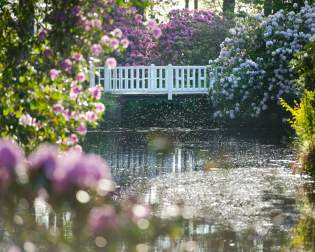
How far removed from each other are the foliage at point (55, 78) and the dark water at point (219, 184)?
117 cm

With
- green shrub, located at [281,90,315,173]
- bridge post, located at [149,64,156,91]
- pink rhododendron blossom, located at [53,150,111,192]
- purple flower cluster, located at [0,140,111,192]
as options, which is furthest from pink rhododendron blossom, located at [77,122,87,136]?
bridge post, located at [149,64,156,91]

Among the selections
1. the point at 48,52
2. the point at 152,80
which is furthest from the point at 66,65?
the point at 152,80

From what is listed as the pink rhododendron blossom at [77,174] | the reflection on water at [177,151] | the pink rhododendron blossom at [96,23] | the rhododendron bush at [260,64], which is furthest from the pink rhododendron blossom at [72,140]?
the rhododendron bush at [260,64]

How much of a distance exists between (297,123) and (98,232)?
34.0ft

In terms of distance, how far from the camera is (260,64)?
22.7 meters

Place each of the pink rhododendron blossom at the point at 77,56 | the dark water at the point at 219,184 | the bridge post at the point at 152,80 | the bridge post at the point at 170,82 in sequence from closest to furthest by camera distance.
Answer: the pink rhododendron blossom at the point at 77,56
the dark water at the point at 219,184
the bridge post at the point at 170,82
the bridge post at the point at 152,80

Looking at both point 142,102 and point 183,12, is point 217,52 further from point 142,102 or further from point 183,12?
→ point 142,102

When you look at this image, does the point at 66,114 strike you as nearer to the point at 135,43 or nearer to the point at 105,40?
the point at 105,40

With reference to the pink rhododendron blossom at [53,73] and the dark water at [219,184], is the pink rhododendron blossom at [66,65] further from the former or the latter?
the dark water at [219,184]

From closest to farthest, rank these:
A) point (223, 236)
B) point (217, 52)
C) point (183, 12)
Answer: point (223, 236) < point (217, 52) < point (183, 12)

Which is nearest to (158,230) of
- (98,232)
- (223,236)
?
(98,232)

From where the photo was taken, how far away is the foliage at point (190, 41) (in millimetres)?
30297

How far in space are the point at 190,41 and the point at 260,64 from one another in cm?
860

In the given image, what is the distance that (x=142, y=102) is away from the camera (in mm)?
25109
